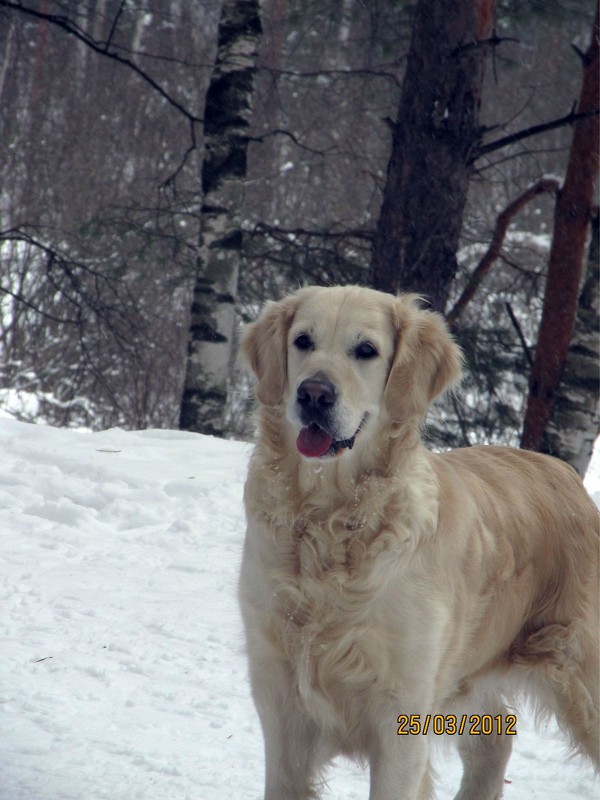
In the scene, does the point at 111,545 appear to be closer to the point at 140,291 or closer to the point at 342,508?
the point at 342,508

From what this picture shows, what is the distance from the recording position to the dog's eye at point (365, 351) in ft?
8.95

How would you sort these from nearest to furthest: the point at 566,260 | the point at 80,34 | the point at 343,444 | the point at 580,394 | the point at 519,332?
1. the point at 343,444
2. the point at 580,394
3. the point at 566,260
4. the point at 80,34
5. the point at 519,332

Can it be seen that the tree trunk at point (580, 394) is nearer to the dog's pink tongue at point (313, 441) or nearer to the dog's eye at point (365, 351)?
the dog's eye at point (365, 351)

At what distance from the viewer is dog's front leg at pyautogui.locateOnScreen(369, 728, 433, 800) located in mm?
2350

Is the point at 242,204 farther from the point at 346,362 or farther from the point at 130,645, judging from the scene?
the point at 346,362

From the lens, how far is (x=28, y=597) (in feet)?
13.4

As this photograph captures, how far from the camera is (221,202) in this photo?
7938 millimetres

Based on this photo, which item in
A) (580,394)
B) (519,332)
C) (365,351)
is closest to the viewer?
(365,351)

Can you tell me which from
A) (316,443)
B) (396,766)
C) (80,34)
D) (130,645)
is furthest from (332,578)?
(80,34)

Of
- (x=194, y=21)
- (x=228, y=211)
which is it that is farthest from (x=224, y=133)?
(x=194, y=21)

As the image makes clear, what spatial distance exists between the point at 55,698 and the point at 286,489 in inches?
49.1

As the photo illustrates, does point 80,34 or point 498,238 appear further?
point 498,238

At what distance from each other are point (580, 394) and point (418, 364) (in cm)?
431
